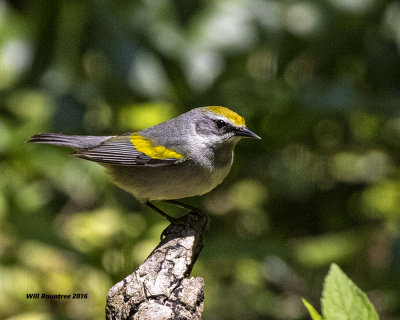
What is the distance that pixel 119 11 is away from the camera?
4.76 meters

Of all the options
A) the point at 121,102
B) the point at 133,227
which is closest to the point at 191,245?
the point at 133,227

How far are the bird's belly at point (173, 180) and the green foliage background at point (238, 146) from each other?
31.1 inches

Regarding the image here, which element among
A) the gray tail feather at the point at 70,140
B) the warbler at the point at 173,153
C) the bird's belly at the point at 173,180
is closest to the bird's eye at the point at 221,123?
the warbler at the point at 173,153

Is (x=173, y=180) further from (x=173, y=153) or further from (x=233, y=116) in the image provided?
(x=233, y=116)

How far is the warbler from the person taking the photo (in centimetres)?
377

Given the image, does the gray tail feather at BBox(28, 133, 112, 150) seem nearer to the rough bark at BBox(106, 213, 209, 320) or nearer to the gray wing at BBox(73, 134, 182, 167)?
the gray wing at BBox(73, 134, 182, 167)

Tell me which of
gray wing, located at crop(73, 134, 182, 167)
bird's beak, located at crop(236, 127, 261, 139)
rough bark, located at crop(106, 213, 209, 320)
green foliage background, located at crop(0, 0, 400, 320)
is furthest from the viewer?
green foliage background, located at crop(0, 0, 400, 320)

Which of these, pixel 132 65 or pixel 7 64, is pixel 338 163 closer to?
pixel 132 65

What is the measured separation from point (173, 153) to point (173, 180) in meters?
0.19

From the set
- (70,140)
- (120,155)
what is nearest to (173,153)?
(120,155)

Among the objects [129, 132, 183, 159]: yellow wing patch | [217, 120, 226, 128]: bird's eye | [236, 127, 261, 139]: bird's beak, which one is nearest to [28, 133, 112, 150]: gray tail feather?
[129, 132, 183, 159]: yellow wing patch

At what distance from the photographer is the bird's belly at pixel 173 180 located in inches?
148

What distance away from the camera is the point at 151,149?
12.9ft

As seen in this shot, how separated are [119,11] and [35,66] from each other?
1006 mm
